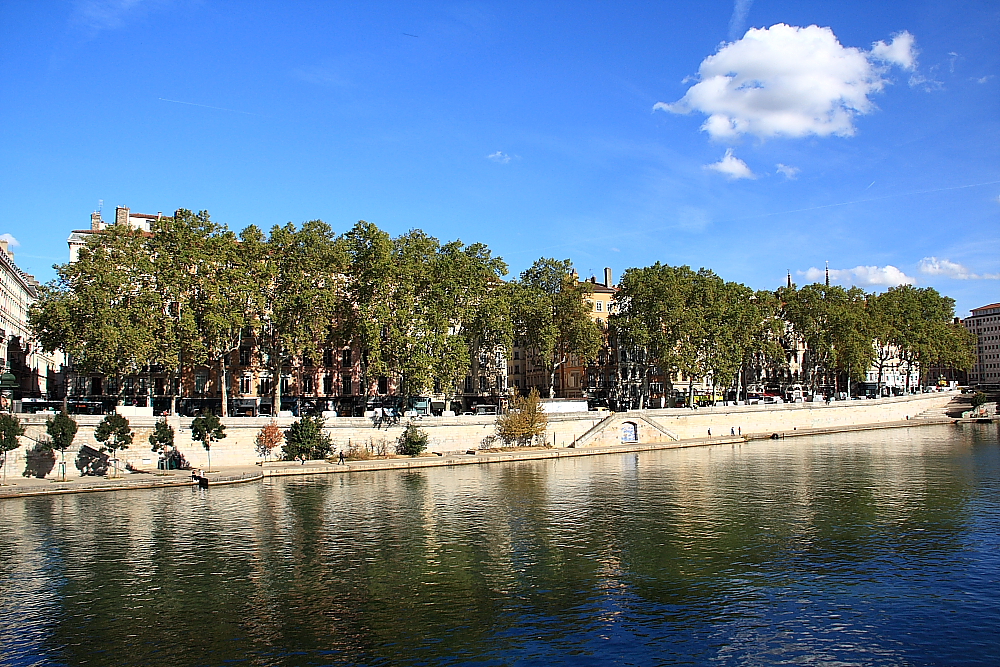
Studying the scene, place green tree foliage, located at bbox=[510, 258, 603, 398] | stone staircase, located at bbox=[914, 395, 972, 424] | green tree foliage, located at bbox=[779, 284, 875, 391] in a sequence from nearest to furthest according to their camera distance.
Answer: green tree foliage, located at bbox=[510, 258, 603, 398] → green tree foliage, located at bbox=[779, 284, 875, 391] → stone staircase, located at bbox=[914, 395, 972, 424]

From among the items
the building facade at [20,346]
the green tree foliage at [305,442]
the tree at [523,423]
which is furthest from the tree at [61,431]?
the tree at [523,423]

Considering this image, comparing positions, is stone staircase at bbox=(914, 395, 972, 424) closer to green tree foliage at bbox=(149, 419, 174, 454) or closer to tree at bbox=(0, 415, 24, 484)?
green tree foliage at bbox=(149, 419, 174, 454)

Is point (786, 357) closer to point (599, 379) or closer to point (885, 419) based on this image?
point (885, 419)

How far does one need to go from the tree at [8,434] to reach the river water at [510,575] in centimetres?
655

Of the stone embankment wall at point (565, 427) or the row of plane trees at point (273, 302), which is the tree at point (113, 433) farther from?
the row of plane trees at point (273, 302)

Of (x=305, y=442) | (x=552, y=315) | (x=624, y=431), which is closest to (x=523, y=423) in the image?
(x=624, y=431)

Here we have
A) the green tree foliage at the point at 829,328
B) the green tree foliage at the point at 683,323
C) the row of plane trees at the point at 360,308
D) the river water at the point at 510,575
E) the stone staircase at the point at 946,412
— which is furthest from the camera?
the stone staircase at the point at 946,412

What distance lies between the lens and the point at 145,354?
6284cm

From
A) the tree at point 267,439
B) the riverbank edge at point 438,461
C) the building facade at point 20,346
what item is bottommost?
the riverbank edge at point 438,461

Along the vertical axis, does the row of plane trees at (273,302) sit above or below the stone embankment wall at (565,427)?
above

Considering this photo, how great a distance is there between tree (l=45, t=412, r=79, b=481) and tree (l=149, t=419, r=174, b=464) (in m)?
5.56

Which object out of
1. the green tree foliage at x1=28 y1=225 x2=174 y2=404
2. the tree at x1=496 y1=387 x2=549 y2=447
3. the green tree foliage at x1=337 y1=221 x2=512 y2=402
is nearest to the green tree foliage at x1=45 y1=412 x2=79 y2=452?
the green tree foliage at x1=28 y1=225 x2=174 y2=404

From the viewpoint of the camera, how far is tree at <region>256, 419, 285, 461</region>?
215 feet

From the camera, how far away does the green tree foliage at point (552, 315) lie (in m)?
89.8
